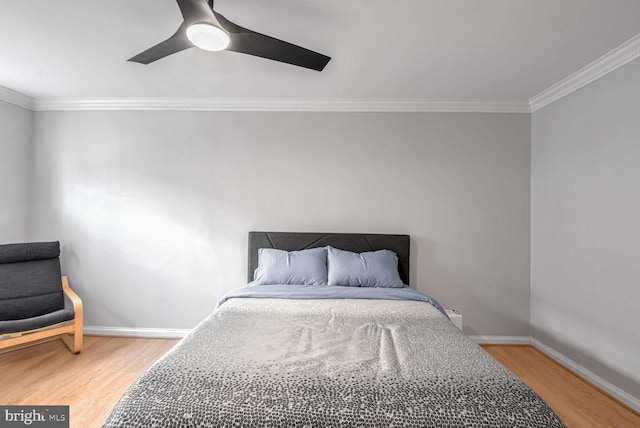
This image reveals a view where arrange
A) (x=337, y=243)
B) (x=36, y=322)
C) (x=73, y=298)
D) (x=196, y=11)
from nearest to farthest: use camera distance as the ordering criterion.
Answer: (x=196, y=11) < (x=36, y=322) < (x=73, y=298) < (x=337, y=243)

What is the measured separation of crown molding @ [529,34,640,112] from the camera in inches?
93.5

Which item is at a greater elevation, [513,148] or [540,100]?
[540,100]

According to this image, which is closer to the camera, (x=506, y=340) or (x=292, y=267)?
(x=292, y=267)

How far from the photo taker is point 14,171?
11.4 feet

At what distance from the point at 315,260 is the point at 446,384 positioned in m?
1.96

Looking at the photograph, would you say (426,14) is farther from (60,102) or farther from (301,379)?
(60,102)

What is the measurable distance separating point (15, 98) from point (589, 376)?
6.21 meters

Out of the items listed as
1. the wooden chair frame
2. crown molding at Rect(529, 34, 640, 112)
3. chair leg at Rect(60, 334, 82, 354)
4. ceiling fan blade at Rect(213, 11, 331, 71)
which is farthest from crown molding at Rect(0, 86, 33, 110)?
crown molding at Rect(529, 34, 640, 112)

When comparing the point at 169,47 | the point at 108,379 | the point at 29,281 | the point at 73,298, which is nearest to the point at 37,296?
the point at 29,281

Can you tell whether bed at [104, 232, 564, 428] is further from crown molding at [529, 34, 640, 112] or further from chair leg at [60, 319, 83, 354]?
crown molding at [529, 34, 640, 112]

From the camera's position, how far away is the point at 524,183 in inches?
138

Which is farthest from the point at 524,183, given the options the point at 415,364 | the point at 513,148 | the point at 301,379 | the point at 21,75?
the point at 21,75

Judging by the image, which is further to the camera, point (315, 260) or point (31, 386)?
point (315, 260)

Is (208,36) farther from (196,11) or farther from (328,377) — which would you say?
(328,377)
